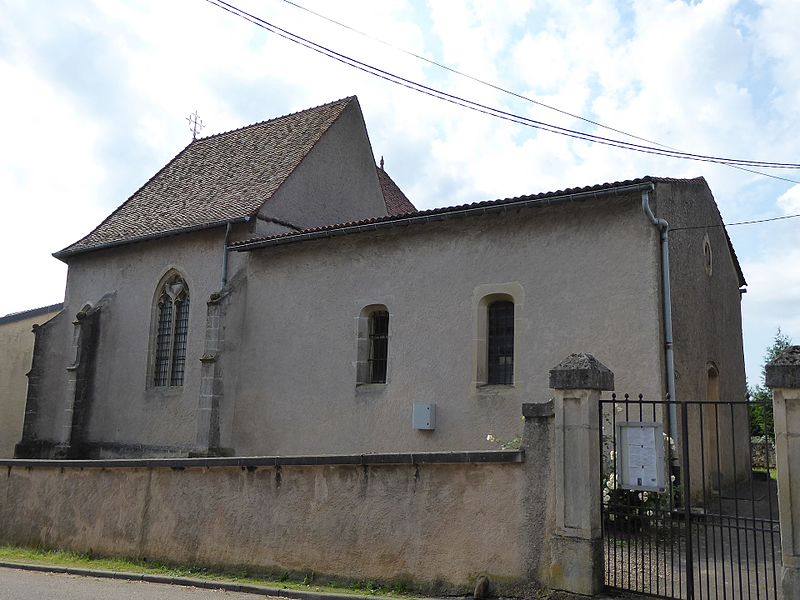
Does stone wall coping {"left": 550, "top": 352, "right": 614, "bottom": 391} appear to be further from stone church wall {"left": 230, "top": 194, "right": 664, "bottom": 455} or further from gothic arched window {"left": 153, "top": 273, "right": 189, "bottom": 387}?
gothic arched window {"left": 153, "top": 273, "right": 189, "bottom": 387}

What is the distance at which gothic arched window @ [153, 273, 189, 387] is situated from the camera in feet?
60.2

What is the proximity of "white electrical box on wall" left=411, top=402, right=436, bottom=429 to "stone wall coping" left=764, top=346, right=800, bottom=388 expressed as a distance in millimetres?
7517

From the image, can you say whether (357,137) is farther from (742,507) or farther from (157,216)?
(742,507)

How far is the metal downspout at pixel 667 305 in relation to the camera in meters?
11.2

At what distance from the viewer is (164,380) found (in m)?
18.5

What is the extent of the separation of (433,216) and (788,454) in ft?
27.5

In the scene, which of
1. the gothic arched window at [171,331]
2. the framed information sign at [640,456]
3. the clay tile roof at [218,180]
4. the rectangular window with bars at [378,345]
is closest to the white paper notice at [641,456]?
the framed information sign at [640,456]

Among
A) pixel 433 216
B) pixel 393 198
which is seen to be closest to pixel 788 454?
pixel 433 216

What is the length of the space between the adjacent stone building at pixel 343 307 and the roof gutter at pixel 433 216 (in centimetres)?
5

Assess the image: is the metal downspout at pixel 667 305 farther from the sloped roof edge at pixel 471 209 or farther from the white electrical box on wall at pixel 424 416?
the white electrical box on wall at pixel 424 416

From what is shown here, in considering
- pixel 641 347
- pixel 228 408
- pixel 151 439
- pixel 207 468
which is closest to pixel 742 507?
pixel 641 347

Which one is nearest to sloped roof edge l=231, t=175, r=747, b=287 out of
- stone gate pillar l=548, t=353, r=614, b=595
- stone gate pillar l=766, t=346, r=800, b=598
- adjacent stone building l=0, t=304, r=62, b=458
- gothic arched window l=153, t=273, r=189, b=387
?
gothic arched window l=153, t=273, r=189, b=387

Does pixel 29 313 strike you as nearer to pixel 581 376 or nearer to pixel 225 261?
pixel 225 261

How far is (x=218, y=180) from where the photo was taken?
20516 millimetres
